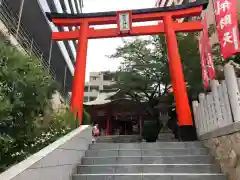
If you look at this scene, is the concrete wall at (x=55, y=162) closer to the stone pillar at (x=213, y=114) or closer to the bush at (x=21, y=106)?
the bush at (x=21, y=106)

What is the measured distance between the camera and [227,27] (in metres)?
6.36

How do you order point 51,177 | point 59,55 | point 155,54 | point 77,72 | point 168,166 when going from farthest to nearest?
point 59,55, point 155,54, point 77,72, point 168,166, point 51,177

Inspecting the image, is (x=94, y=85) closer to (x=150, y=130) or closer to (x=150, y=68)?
(x=150, y=68)

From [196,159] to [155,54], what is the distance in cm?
868

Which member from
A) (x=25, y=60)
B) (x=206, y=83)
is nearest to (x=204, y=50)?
(x=206, y=83)

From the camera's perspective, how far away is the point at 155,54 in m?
12.7

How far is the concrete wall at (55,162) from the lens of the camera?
8.70 feet

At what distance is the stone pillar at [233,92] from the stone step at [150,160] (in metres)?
1.31

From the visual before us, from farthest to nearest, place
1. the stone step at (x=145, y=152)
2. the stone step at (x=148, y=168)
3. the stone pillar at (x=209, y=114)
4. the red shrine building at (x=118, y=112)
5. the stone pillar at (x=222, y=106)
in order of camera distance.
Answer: the red shrine building at (x=118, y=112) < the stone step at (x=145, y=152) < the stone pillar at (x=209, y=114) < the stone step at (x=148, y=168) < the stone pillar at (x=222, y=106)

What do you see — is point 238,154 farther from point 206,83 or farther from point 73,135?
point 206,83

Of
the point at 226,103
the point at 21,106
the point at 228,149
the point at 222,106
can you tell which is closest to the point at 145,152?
the point at 228,149

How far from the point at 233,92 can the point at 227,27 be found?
3288 mm

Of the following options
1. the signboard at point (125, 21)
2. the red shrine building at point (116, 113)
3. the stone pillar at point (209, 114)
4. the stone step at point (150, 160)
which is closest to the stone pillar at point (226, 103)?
the stone pillar at point (209, 114)

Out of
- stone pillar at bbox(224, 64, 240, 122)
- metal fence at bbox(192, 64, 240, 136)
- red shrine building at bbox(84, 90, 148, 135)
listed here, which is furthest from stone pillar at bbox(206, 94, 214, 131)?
red shrine building at bbox(84, 90, 148, 135)
